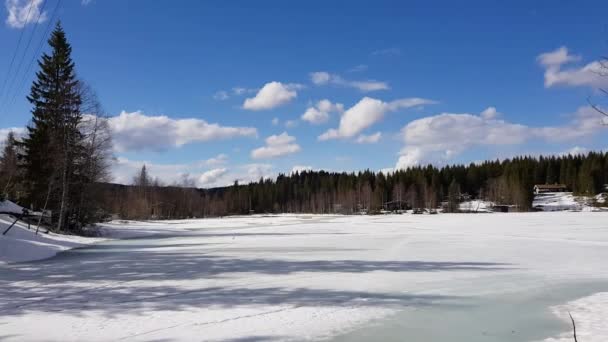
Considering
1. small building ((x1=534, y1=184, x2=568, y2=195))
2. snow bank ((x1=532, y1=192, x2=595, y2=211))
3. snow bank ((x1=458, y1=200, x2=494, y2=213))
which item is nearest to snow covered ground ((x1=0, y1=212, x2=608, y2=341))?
snow bank ((x1=532, y1=192, x2=595, y2=211))

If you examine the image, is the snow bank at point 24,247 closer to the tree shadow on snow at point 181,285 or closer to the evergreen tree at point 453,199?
the tree shadow on snow at point 181,285

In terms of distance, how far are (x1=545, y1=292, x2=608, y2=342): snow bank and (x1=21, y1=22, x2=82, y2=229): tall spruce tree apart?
102 ft

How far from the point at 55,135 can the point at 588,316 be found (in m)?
35.7

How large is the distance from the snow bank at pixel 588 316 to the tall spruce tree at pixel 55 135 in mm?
31061

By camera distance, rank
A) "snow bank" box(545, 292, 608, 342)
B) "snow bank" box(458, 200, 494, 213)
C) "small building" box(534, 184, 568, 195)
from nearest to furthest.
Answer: "snow bank" box(545, 292, 608, 342)
"snow bank" box(458, 200, 494, 213)
"small building" box(534, 184, 568, 195)

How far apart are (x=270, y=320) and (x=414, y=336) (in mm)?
2482

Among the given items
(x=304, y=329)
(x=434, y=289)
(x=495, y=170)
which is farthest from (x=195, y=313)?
(x=495, y=170)

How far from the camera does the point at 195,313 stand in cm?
832

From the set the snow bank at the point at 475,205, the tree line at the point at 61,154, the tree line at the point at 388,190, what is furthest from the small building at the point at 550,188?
the tree line at the point at 61,154

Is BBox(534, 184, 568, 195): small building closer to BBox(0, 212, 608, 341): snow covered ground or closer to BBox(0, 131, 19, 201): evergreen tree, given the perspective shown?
BBox(0, 212, 608, 341): snow covered ground

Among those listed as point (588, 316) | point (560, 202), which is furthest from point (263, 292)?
point (560, 202)

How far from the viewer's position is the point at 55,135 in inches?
1340

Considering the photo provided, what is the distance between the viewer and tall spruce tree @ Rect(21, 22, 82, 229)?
33719 mm

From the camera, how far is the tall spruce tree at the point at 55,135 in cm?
3372
